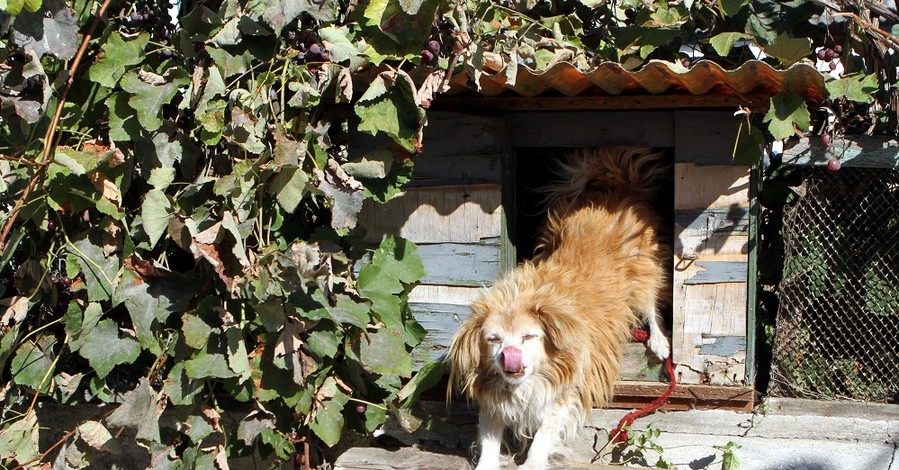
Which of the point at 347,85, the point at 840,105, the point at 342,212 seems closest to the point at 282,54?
the point at 347,85

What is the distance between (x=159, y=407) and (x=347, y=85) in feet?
4.77

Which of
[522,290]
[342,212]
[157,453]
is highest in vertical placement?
[342,212]

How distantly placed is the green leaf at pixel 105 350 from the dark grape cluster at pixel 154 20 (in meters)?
1.23

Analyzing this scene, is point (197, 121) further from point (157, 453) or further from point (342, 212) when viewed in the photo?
point (157, 453)

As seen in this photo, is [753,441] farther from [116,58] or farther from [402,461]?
[116,58]

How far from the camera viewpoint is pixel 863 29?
162 inches

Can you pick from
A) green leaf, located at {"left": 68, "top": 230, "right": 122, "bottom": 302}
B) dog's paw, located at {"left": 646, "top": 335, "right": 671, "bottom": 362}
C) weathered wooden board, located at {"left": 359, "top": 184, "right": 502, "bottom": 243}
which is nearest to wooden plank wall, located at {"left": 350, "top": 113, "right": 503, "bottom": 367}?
weathered wooden board, located at {"left": 359, "top": 184, "right": 502, "bottom": 243}

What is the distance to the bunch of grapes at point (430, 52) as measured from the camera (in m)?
3.71

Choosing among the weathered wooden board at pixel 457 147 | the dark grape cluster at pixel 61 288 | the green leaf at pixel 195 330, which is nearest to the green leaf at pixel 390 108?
the weathered wooden board at pixel 457 147

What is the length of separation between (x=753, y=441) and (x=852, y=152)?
4.28 feet

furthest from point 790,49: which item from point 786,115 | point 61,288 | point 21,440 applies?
point 21,440

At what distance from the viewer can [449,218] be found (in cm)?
433

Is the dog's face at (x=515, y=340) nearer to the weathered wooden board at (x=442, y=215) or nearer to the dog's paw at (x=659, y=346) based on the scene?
the weathered wooden board at (x=442, y=215)

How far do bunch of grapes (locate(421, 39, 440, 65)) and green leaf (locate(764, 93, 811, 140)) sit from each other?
1.26 m
